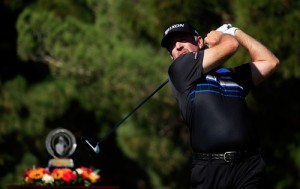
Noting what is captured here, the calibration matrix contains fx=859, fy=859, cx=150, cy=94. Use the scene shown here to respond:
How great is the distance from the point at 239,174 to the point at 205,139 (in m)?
0.24

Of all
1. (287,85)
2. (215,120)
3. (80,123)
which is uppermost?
(80,123)

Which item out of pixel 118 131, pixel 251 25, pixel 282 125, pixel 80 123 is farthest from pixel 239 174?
pixel 80 123

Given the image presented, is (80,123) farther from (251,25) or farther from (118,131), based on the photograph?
(251,25)

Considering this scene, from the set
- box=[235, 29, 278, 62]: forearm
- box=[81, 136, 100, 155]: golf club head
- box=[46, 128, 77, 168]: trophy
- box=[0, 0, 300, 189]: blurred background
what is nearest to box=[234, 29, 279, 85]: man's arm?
box=[235, 29, 278, 62]: forearm

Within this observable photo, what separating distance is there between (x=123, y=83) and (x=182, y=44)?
8825mm

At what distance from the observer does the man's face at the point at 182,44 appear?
15.4 ft

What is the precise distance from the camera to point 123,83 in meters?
13.5

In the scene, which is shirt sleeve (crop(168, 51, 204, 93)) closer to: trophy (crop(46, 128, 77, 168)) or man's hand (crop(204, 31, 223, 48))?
man's hand (crop(204, 31, 223, 48))

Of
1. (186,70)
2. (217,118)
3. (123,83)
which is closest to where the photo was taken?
(217,118)

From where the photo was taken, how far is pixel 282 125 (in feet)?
45.7

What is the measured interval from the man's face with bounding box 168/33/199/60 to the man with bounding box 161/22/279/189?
129mm

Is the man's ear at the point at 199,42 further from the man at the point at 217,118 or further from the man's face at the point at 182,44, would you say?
the man at the point at 217,118

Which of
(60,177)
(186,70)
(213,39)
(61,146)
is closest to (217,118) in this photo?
(186,70)

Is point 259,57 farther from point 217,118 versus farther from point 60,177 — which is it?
point 60,177
